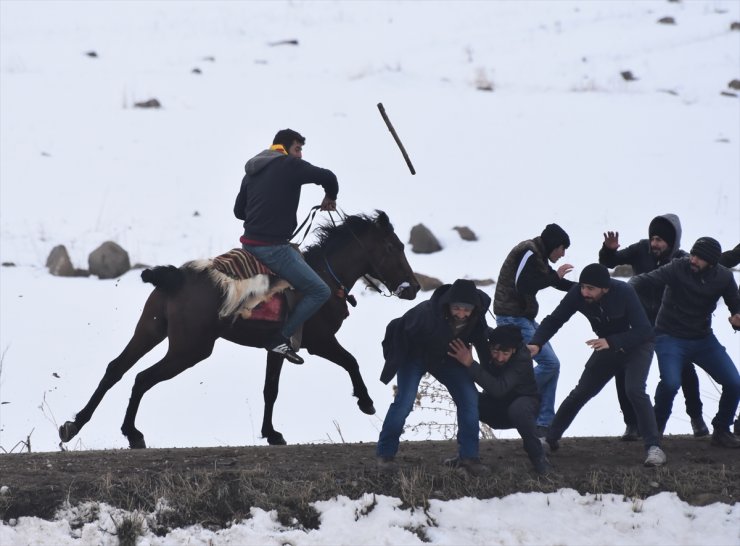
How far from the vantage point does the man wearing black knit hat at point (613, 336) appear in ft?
26.2

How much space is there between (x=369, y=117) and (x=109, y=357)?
12158 millimetres

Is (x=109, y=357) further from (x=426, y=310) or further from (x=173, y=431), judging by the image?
(x=426, y=310)

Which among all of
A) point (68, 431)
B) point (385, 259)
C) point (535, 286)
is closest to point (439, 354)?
point (535, 286)

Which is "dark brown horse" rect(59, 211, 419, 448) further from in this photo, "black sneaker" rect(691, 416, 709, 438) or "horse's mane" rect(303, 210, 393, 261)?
"black sneaker" rect(691, 416, 709, 438)

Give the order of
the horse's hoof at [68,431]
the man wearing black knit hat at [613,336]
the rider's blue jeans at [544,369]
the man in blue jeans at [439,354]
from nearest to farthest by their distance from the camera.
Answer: the man in blue jeans at [439,354] < the man wearing black knit hat at [613,336] < the rider's blue jeans at [544,369] < the horse's hoof at [68,431]

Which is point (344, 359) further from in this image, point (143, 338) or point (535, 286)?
A: point (535, 286)

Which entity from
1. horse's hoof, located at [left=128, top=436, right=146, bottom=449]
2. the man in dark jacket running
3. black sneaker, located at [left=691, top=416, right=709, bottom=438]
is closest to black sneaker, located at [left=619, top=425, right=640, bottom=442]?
black sneaker, located at [left=691, top=416, right=709, bottom=438]

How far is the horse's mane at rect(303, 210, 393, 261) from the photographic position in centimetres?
973

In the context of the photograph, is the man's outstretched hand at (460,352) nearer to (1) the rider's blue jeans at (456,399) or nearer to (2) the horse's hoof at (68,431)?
(1) the rider's blue jeans at (456,399)

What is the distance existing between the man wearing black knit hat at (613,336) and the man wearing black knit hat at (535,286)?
17.8 inches

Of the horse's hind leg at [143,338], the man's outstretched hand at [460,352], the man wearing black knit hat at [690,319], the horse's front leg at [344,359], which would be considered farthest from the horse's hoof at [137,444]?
the man wearing black knit hat at [690,319]

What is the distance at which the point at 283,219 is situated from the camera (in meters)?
9.06

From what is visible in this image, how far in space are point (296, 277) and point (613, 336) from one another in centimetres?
267

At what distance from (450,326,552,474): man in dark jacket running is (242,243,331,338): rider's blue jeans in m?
1.73
